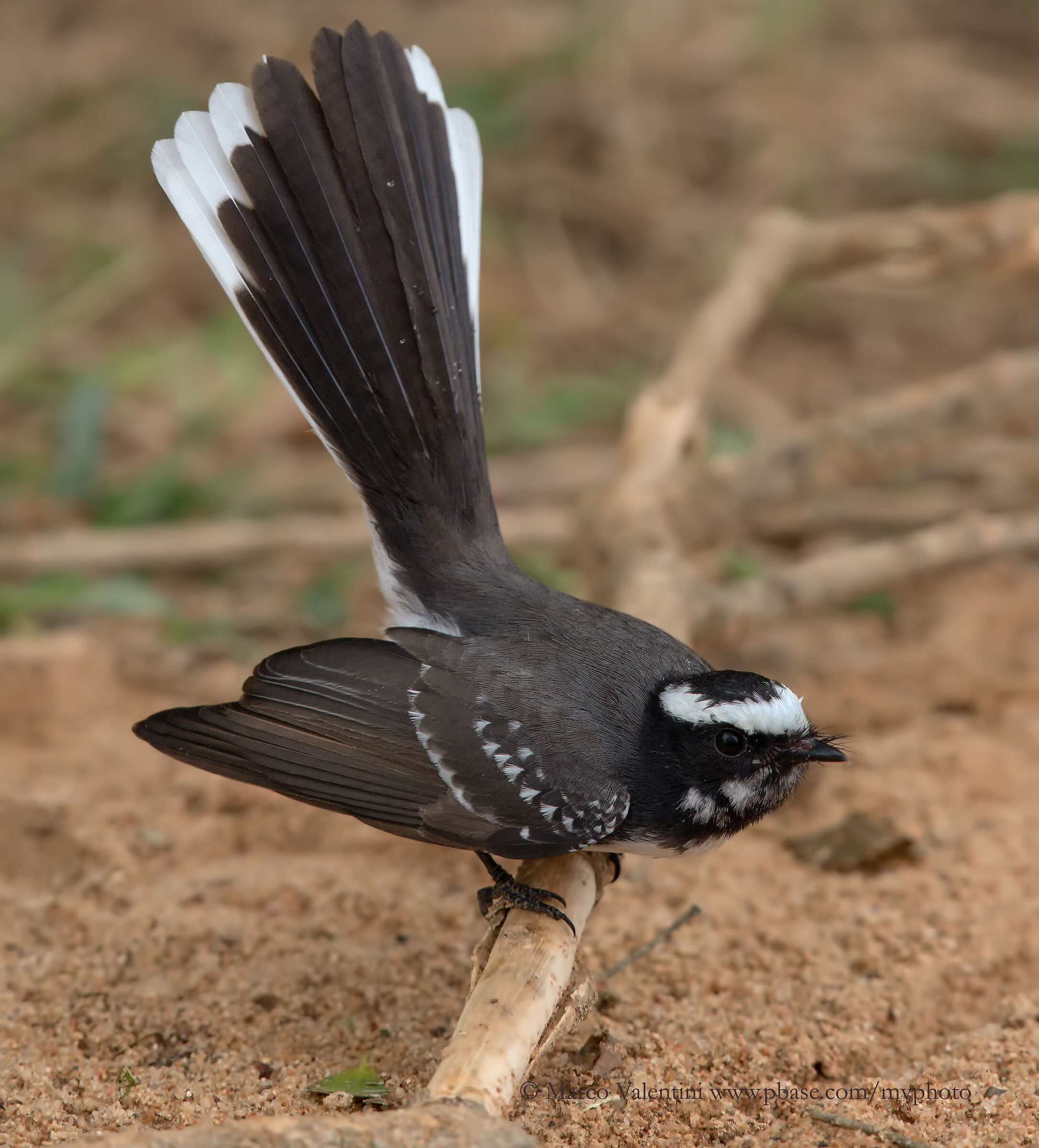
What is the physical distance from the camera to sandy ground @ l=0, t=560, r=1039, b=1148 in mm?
3035

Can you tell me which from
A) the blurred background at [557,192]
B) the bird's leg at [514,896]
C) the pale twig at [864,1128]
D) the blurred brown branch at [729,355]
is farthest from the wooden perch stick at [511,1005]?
the blurred background at [557,192]

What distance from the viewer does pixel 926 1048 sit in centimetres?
337

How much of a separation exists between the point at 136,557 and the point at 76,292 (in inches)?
96.6

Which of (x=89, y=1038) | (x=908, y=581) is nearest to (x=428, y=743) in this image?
(x=89, y=1038)

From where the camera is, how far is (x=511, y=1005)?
2766 mm

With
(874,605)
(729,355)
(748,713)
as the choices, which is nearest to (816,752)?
(748,713)

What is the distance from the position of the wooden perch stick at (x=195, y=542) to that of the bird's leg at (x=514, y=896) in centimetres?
256

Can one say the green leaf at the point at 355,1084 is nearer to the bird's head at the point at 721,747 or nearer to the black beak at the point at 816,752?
the bird's head at the point at 721,747

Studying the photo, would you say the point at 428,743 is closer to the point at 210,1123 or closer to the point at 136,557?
the point at 210,1123

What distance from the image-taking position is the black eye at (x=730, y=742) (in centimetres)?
347

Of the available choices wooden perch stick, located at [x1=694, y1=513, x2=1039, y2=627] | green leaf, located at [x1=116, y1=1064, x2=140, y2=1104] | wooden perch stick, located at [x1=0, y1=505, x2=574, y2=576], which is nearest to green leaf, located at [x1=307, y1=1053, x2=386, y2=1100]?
green leaf, located at [x1=116, y1=1064, x2=140, y2=1104]

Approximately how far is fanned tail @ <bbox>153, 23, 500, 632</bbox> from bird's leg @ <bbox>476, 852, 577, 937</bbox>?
0.80 meters

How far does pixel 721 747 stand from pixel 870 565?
2.48 meters

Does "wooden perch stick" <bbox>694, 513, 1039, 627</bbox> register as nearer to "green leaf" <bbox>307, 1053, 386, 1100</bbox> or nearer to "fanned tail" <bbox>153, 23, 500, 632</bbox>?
"fanned tail" <bbox>153, 23, 500, 632</bbox>
